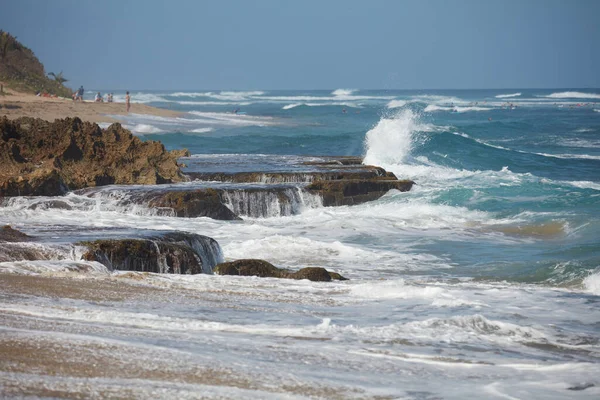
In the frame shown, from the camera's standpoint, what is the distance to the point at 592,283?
12.0m

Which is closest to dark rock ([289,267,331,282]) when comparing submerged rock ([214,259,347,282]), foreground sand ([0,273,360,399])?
submerged rock ([214,259,347,282])

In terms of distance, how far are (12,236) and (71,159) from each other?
7860 millimetres

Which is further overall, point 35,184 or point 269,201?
point 269,201

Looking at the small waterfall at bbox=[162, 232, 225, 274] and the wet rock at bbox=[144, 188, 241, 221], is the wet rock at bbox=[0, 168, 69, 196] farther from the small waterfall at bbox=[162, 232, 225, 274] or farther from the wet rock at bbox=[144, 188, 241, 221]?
the small waterfall at bbox=[162, 232, 225, 274]

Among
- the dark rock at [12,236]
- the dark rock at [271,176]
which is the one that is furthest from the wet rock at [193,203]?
the dark rock at [12,236]

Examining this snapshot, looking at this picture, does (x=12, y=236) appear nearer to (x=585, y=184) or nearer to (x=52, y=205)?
(x=52, y=205)

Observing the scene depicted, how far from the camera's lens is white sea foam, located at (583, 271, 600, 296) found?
38.4 feet

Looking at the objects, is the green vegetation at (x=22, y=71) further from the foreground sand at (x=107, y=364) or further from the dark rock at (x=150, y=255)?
the foreground sand at (x=107, y=364)

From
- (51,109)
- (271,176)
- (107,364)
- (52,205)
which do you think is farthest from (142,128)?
(107,364)

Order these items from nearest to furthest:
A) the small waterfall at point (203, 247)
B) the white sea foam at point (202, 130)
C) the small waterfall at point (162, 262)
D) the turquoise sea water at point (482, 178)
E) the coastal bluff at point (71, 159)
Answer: the small waterfall at point (162, 262) < the small waterfall at point (203, 247) < the turquoise sea water at point (482, 178) < the coastal bluff at point (71, 159) < the white sea foam at point (202, 130)

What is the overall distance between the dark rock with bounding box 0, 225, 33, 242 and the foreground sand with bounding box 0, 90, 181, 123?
2140 centimetres

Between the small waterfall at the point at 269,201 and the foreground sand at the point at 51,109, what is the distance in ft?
53.4

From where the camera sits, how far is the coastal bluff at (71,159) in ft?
55.4

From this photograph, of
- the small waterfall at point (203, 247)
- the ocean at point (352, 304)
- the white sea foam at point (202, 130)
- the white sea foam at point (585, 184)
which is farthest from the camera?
the white sea foam at point (202, 130)
